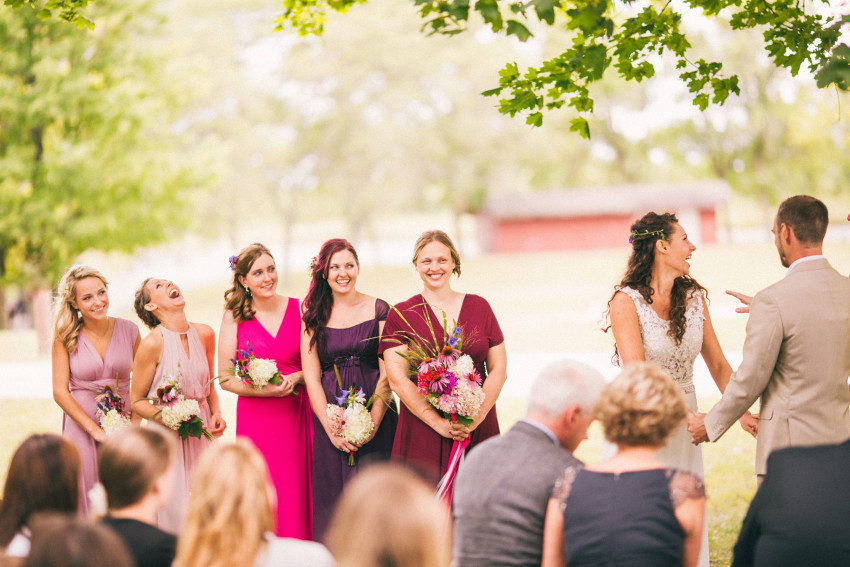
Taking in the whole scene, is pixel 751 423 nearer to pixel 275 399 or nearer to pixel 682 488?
pixel 682 488

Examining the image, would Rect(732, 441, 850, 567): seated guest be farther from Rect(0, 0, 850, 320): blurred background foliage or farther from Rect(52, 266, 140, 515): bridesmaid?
Rect(52, 266, 140, 515): bridesmaid

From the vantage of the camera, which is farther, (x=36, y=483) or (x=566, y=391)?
(x=566, y=391)

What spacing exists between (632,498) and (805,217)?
245cm

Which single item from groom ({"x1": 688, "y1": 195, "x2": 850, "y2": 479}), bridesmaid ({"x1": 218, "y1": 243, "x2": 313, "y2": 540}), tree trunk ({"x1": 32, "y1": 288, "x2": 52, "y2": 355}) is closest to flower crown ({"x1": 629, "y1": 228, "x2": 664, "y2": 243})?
groom ({"x1": 688, "y1": 195, "x2": 850, "y2": 479})

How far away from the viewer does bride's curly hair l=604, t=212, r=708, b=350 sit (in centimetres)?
543

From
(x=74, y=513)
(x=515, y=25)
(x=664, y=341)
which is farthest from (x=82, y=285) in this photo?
(x=664, y=341)

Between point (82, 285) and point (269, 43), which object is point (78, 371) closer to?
point (82, 285)

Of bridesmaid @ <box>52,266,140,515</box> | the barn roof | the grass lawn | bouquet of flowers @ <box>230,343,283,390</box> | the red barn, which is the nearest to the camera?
bouquet of flowers @ <box>230,343,283,390</box>

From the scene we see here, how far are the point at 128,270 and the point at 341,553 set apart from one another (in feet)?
150

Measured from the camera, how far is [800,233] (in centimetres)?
476

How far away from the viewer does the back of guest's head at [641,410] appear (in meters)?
3.20

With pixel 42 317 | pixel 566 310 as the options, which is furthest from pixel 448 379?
pixel 566 310

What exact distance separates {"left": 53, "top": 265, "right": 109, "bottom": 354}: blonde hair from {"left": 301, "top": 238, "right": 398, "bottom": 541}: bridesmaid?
1.62 m

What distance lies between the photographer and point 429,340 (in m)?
5.56
